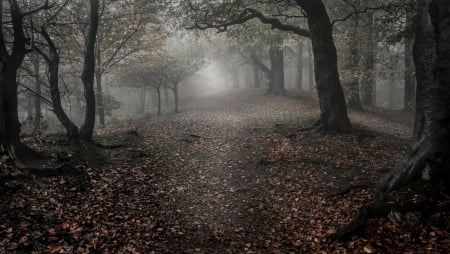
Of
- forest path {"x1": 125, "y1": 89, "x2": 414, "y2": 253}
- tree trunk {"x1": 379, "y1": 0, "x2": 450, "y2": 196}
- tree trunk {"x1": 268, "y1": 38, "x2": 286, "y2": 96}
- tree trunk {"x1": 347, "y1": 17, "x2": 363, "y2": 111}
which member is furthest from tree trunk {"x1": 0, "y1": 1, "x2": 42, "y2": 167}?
tree trunk {"x1": 268, "y1": 38, "x2": 286, "y2": 96}

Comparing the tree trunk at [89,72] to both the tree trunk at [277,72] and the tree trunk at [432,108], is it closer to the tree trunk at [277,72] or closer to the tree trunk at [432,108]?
the tree trunk at [432,108]

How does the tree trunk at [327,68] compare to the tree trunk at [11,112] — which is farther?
the tree trunk at [327,68]

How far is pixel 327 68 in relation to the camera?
15234mm

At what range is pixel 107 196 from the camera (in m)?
8.73

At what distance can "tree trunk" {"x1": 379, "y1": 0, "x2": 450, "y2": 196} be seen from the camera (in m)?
7.40

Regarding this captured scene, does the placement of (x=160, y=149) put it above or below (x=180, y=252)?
above

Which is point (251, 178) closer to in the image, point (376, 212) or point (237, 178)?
point (237, 178)

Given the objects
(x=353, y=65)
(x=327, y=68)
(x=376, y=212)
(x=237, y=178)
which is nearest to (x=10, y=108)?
(x=237, y=178)

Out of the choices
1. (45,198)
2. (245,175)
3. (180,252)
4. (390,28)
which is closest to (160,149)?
(245,175)

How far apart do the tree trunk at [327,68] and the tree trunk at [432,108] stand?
7057 millimetres

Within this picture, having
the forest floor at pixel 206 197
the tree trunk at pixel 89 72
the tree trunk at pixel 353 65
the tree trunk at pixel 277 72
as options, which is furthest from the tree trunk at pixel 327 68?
the tree trunk at pixel 277 72

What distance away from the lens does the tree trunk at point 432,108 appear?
740 cm

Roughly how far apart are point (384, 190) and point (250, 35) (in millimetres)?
13047

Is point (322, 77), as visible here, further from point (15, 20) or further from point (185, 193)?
point (15, 20)
